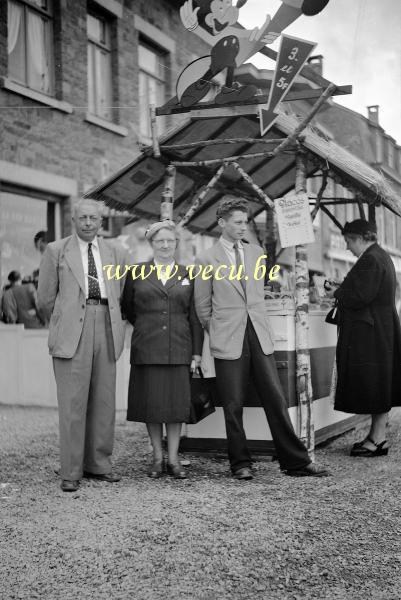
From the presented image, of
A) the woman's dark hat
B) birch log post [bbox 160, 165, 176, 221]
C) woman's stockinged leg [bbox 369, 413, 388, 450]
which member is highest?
birch log post [bbox 160, 165, 176, 221]

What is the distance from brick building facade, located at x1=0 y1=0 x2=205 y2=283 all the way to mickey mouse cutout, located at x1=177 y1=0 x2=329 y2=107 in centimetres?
317

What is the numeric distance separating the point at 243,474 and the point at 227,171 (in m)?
3.50

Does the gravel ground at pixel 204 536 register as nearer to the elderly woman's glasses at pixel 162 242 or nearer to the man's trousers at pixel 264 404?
the man's trousers at pixel 264 404

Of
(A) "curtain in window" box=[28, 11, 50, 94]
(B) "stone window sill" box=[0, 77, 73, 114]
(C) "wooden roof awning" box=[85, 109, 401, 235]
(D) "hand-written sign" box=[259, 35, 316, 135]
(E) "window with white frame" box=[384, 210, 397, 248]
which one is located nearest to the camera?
(D) "hand-written sign" box=[259, 35, 316, 135]

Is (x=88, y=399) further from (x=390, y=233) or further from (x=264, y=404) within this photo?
(x=390, y=233)

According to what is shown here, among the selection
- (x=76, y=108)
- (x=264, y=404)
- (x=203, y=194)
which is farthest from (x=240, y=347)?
(x=76, y=108)

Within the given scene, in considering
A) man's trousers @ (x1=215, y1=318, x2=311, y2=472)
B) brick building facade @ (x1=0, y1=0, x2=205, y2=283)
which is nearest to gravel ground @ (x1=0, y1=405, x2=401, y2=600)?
man's trousers @ (x1=215, y1=318, x2=311, y2=472)

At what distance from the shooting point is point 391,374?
21.1ft

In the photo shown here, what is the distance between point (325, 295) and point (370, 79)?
244 cm

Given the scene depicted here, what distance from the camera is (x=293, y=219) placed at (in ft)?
20.0

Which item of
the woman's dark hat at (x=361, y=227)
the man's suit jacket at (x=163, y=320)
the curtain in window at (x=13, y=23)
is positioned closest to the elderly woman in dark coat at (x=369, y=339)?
the woman's dark hat at (x=361, y=227)

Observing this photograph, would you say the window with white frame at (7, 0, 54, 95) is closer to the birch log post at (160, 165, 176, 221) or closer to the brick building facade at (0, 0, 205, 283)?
the brick building facade at (0, 0, 205, 283)

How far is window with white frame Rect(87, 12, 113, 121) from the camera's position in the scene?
39.8 feet

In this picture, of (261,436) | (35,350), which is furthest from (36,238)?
(261,436)
